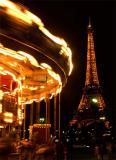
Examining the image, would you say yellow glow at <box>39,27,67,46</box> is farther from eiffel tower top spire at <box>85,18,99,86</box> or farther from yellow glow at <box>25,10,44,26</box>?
eiffel tower top spire at <box>85,18,99,86</box>

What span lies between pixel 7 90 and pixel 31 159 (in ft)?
12.4

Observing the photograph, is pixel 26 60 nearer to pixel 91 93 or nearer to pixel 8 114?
pixel 8 114

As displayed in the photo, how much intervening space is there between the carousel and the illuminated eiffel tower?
58.8 meters

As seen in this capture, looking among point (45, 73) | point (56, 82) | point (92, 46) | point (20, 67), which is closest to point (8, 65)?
point (20, 67)

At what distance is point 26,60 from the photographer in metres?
10.6

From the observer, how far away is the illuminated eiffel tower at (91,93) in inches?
2987

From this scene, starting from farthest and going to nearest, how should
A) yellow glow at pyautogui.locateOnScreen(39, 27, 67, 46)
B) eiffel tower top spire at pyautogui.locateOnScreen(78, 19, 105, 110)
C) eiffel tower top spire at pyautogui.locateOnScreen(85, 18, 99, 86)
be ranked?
eiffel tower top spire at pyautogui.locateOnScreen(85, 18, 99, 86) → eiffel tower top spire at pyautogui.locateOnScreen(78, 19, 105, 110) → yellow glow at pyautogui.locateOnScreen(39, 27, 67, 46)

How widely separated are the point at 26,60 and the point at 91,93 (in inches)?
2717

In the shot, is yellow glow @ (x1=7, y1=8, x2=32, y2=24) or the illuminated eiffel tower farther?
the illuminated eiffel tower

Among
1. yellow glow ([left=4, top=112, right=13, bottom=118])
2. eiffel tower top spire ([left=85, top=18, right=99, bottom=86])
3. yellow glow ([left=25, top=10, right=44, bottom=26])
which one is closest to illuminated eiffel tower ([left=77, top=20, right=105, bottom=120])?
eiffel tower top spire ([left=85, top=18, right=99, bottom=86])

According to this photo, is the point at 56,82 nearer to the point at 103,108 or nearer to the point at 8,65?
the point at 8,65

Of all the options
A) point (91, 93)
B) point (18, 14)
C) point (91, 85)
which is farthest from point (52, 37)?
point (91, 85)

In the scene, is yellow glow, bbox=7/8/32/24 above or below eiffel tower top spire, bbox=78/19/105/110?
below

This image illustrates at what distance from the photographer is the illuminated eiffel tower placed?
75875 millimetres
